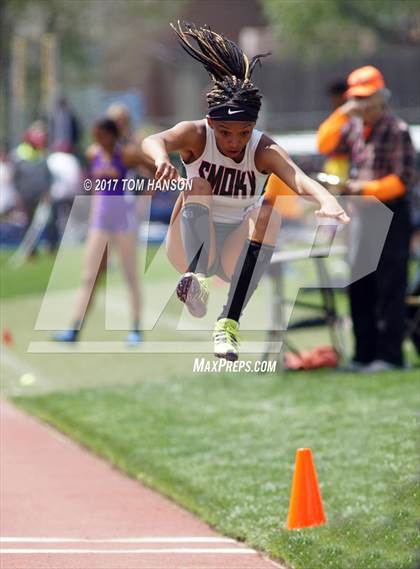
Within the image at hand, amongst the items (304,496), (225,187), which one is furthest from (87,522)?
(225,187)

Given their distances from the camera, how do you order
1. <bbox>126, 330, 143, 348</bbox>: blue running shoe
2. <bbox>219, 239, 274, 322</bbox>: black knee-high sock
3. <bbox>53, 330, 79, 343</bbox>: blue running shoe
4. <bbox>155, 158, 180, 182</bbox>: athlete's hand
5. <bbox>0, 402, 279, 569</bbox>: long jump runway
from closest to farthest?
<bbox>155, 158, 180, 182</bbox>: athlete's hand → <bbox>219, 239, 274, 322</bbox>: black knee-high sock → <bbox>0, 402, 279, 569</bbox>: long jump runway → <bbox>53, 330, 79, 343</bbox>: blue running shoe → <bbox>126, 330, 143, 348</bbox>: blue running shoe

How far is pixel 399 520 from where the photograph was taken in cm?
757

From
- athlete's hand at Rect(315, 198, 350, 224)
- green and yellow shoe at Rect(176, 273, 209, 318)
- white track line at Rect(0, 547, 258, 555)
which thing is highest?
athlete's hand at Rect(315, 198, 350, 224)

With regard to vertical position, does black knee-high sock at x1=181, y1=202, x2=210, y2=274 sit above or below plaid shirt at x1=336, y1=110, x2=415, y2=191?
above

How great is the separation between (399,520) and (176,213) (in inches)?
90.0

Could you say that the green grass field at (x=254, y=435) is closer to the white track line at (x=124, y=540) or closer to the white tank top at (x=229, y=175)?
the white track line at (x=124, y=540)

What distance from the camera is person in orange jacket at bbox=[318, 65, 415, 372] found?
11.0 meters

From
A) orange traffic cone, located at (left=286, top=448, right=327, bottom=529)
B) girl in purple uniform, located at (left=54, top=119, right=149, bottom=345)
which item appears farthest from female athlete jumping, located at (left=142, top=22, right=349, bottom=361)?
girl in purple uniform, located at (left=54, top=119, right=149, bottom=345)

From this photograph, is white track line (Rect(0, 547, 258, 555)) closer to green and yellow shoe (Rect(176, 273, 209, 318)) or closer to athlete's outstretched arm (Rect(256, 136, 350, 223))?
green and yellow shoe (Rect(176, 273, 209, 318))

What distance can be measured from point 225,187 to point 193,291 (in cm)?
52

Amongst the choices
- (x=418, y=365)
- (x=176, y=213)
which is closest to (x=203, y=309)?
(x=176, y=213)

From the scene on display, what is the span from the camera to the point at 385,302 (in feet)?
38.1

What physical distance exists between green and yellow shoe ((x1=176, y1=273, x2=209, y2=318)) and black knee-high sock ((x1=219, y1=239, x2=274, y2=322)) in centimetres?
14

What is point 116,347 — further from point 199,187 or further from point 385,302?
point 199,187
